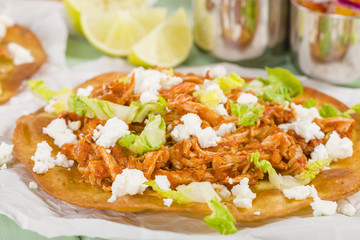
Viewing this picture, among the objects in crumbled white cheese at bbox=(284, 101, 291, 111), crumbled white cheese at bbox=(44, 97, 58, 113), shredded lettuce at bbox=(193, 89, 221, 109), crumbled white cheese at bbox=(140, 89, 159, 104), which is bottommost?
crumbled white cheese at bbox=(44, 97, 58, 113)

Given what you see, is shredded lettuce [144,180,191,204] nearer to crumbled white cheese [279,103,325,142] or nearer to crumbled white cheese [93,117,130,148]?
crumbled white cheese [93,117,130,148]

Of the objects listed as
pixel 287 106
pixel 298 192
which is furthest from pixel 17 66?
pixel 298 192

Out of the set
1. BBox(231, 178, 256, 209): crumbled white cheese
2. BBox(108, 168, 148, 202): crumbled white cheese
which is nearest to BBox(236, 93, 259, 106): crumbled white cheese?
BBox(231, 178, 256, 209): crumbled white cheese

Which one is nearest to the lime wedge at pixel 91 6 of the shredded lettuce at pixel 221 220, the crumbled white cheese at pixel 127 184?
the crumbled white cheese at pixel 127 184

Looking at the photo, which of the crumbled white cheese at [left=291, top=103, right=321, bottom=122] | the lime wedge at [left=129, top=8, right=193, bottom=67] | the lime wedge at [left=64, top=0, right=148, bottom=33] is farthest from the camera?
the lime wedge at [left=64, top=0, right=148, bottom=33]

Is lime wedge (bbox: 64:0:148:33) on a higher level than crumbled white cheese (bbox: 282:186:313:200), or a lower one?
higher

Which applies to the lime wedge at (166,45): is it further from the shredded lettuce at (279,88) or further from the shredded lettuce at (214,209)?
the shredded lettuce at (214,209)

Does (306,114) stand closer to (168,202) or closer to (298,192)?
(298,192)

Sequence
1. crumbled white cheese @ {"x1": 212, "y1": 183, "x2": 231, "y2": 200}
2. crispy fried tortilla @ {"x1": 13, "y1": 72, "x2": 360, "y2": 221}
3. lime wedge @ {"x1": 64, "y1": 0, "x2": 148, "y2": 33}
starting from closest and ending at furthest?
1. crispy fried tortilla @ {"x1": 13, "y1": 72, "x2": 360, "y2": 221}
2. crumbled white cheese @ {"x1": 212, "y1": 183, "x2": 231, "y2": 200}
3. lime wedge @ {"x1": 64, "y1": 0, "x2": 148, "y2": 33}
